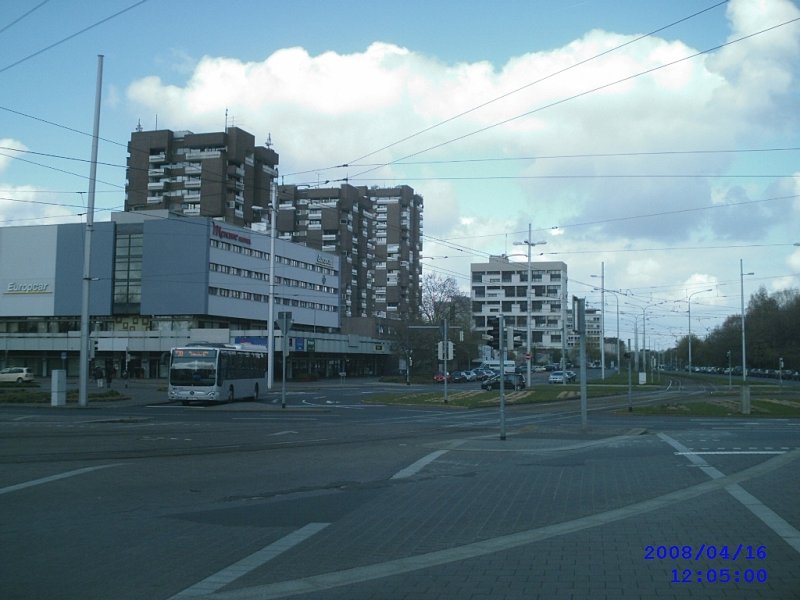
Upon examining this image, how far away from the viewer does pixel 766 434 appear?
2102 centimetres

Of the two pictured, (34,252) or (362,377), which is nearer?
(34,252)

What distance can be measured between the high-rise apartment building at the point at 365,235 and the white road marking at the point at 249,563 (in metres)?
96.0

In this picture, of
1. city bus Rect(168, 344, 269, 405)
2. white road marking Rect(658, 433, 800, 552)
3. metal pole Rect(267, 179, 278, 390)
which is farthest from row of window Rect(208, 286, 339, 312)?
white road marking Rect(658, 433, 800, 552)

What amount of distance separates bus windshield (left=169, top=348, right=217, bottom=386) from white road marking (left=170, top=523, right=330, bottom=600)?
29594mm

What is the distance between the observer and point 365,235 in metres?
123

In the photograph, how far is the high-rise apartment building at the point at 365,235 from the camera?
114 metres

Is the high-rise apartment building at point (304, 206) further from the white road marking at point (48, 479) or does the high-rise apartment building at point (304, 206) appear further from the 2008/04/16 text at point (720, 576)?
the 2008/04/16 text at point (720, 576)

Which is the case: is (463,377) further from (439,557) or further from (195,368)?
(439,557)

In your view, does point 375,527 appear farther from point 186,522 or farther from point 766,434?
point 766,434

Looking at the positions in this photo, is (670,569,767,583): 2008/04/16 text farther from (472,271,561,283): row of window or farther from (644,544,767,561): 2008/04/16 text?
(472,271,561,283): row of window

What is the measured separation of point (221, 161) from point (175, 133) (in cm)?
950

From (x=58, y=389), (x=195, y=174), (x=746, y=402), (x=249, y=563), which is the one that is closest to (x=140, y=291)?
(x=195, y=174)

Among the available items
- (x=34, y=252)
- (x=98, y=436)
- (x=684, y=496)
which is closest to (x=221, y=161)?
(x=34, y=252)

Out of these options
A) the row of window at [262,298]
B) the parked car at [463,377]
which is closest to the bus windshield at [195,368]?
the row of window at [262,298]
